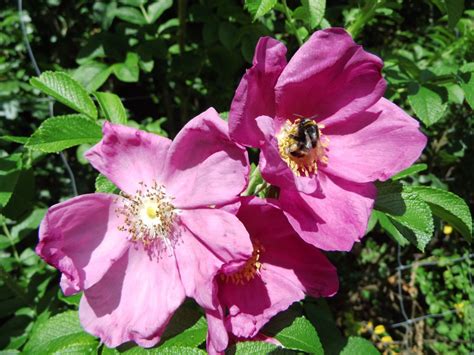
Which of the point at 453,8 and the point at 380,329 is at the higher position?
the point at 453,8

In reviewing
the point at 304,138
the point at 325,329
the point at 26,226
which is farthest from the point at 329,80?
the point at 26,226

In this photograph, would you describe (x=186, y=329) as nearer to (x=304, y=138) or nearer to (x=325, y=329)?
(x=304, y=138)

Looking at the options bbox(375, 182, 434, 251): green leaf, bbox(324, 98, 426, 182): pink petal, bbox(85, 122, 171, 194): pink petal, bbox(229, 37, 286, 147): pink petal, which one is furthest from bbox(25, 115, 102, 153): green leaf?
bbox(375, 182, 434, 251): green leaf

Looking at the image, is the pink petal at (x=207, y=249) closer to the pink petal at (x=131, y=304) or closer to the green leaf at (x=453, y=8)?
the pink petal at (x=131, y=304)

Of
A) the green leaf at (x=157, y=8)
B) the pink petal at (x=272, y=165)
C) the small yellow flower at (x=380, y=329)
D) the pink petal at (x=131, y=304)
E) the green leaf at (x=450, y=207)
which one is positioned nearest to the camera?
the pink petal at (x=272, y=165)

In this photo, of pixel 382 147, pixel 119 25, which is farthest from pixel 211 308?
pixel 119 25

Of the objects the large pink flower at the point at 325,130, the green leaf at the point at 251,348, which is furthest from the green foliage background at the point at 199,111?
the large pink flower at the point at 325,130

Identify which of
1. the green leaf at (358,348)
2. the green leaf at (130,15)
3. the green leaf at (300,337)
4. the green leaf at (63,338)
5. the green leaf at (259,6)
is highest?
the green leaf at (259,6)
